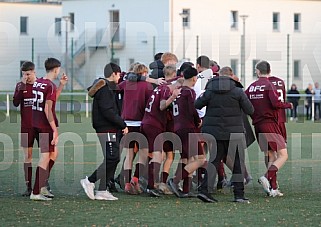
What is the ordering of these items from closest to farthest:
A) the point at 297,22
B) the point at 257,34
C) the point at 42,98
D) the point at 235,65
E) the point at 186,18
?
the point at 42,98, the point at 235,65, the point at 257,34, the point at 186,18, the point at 297,22

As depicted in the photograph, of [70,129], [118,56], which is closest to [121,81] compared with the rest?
[70,129]

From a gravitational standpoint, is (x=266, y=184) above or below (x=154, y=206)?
above

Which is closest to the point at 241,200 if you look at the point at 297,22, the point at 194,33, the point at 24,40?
the point at 24,40

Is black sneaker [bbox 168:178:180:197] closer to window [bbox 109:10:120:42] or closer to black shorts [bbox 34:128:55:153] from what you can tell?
black shorts [bbox 34:128:55:153]

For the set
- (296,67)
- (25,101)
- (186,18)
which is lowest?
(25,101)

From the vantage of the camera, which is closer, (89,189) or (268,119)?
(89,189)

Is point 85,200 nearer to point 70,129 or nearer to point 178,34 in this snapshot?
point 70,129

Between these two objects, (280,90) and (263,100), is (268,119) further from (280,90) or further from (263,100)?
(280,90)

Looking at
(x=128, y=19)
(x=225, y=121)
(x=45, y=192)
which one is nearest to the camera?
(x=225, y=121)

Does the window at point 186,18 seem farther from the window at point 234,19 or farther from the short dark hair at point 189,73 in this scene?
the short dark hair at point 189,73

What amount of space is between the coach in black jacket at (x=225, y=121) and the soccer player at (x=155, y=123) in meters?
0.89

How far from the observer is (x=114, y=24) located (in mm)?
51344

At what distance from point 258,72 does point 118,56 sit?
31.6m

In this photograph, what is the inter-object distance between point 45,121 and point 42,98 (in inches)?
12.1
